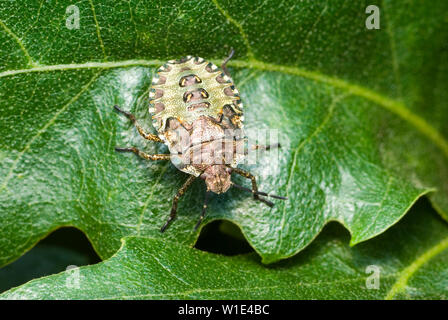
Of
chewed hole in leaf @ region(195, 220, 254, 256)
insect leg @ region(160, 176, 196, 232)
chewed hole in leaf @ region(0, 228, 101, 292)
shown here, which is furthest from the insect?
chewed hole in leaf @ region(0, 228, 101, 292)

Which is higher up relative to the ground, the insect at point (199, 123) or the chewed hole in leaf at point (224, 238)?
the insect at point (199, 123)

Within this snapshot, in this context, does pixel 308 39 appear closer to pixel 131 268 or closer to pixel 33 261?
pixel 131 268

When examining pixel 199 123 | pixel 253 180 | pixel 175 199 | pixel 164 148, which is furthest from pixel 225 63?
pixel 175 199

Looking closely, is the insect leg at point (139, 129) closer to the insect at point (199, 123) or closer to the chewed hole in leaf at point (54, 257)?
the insect at point (199, 123)

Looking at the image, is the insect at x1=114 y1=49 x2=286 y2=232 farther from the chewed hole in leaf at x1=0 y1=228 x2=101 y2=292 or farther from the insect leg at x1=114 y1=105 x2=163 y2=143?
the chewed hole in leaf at x1=0 y1=228 x2=101 y2=292

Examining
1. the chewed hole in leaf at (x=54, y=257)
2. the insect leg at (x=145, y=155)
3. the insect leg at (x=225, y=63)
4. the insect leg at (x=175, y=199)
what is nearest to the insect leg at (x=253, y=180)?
the insect leg at (x=175, y=199)

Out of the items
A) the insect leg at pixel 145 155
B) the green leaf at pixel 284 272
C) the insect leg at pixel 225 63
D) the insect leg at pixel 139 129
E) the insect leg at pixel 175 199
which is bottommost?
the green leaf at pixel 284 272
